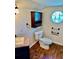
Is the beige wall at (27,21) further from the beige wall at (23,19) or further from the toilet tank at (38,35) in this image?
the toilet tank at (38,35)

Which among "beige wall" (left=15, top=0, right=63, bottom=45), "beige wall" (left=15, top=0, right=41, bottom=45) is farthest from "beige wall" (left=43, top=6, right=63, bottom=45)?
"beige wall" (left=15, top=0, right=41, bottom=45)

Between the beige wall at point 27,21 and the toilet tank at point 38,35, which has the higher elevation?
the beige wall at point 27,21

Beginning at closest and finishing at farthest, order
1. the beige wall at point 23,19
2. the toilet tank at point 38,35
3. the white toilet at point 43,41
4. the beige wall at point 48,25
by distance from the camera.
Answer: the beige wall at point 23,19, the white toilet at point 43,41, the toilet tank at point 38,35, the beige wall at point 48,25

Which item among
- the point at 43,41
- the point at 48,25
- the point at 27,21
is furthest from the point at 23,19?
the point at 48,25

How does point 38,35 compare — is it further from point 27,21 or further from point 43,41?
point 27,21

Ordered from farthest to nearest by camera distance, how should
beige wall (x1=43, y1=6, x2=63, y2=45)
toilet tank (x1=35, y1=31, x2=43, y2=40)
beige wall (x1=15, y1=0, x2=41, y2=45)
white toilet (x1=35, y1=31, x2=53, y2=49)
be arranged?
beige wall (x1=43, y1=6, x2=63, y2=45) < toilet tank (x1=35, y1=31, x2=43, y2=40) < white toilet (x1=35, y1=31, x2=53, y2=49) < beige wall (x1=15, y1=0, x2=41, y2=45)

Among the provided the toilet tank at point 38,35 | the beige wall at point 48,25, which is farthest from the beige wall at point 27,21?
the toilet tank at point 38,35

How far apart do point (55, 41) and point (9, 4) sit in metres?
4.96

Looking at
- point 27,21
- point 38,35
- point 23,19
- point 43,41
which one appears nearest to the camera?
point 23,19

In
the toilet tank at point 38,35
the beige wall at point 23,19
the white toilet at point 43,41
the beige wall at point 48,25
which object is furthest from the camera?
the beige wall at point 48,25

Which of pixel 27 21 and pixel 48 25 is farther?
pixel 48 25

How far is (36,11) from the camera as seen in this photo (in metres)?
5.27

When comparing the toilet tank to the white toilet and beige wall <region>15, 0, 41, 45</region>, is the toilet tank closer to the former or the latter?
the white toilet
